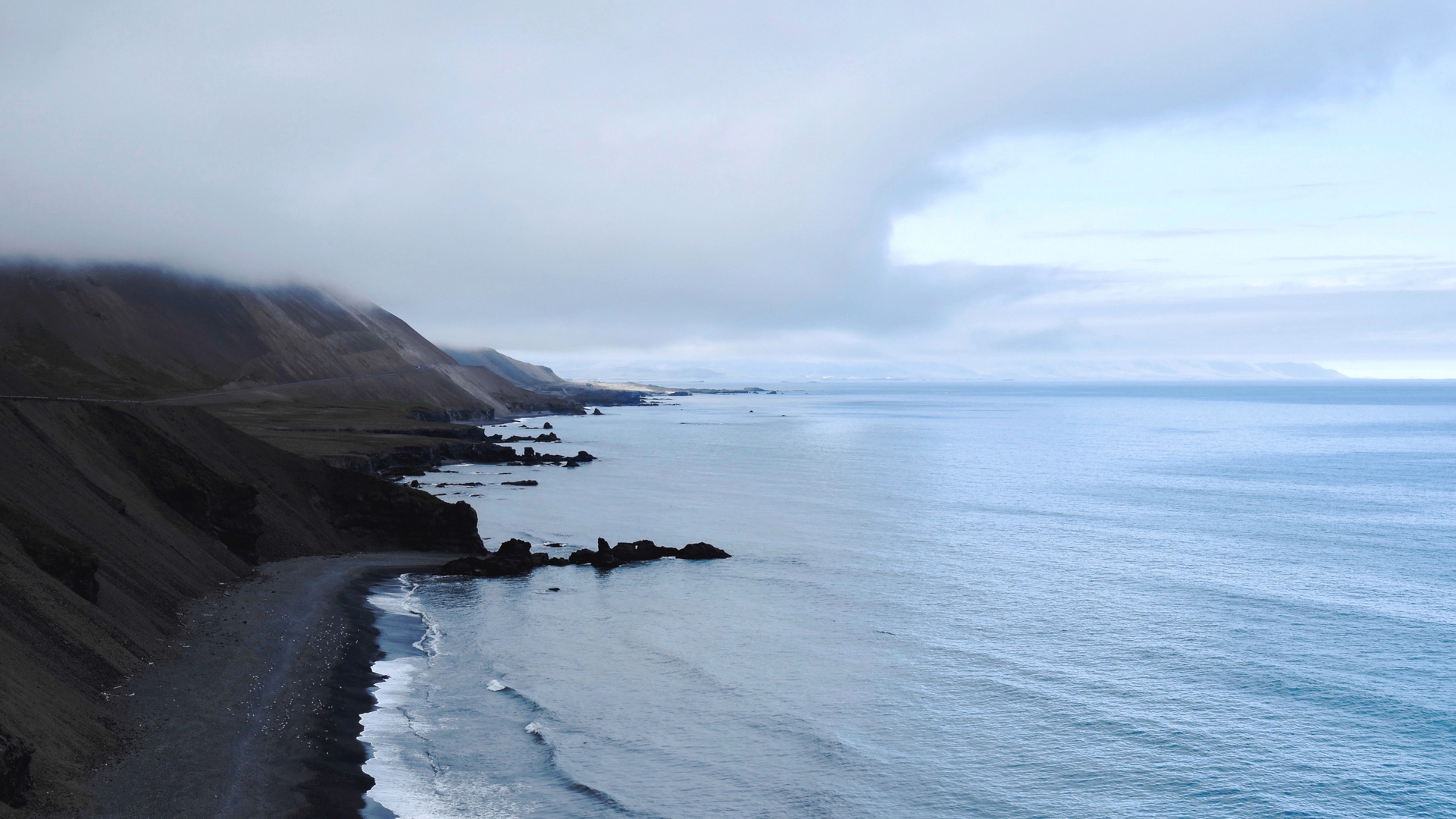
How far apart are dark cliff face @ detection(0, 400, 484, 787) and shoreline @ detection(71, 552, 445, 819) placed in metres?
0.98

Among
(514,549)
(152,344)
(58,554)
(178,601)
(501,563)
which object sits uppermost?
(152,344)

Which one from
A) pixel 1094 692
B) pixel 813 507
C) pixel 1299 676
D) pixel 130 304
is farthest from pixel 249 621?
pixel 130 304

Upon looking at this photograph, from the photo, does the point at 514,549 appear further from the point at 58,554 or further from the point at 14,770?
the point at 14,770

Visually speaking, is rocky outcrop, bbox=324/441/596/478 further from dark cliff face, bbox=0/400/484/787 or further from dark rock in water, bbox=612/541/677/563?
dark rock in water, bbox=612/541/677/563

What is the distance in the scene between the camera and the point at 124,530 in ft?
121

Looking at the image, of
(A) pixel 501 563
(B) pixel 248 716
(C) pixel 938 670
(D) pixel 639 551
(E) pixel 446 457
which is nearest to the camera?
(B) pixel 248 716

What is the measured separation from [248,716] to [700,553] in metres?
33.2

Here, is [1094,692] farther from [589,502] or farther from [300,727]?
[589,502]

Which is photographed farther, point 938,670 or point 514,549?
point 514,549

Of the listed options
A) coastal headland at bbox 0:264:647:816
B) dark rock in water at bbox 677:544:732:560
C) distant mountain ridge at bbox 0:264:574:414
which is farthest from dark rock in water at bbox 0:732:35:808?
distant mountain ridge at bbox 0:264:574:414

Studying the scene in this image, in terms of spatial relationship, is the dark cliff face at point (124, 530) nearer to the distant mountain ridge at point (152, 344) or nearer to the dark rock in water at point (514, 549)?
the dark rock in water at point (514, 549)

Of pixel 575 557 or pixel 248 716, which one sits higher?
pixel 248 716

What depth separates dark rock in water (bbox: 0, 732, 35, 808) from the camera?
17906 mm

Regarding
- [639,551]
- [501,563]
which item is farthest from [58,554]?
[639,551]
